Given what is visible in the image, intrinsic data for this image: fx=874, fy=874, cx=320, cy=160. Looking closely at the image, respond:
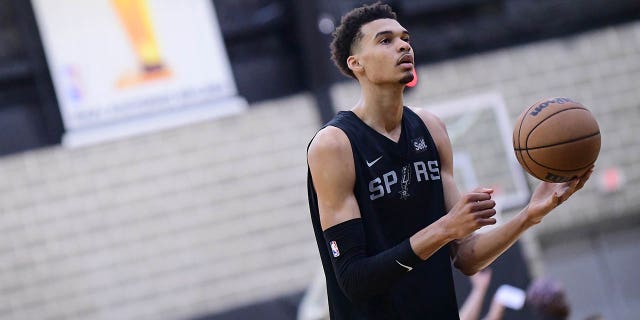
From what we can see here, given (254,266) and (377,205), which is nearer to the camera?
(377,205)

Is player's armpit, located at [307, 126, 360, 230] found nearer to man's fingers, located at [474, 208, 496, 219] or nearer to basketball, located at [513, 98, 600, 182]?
man's fingers, located at [474, 208, 496, 219]

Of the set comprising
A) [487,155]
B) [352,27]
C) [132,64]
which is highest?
[132,64]

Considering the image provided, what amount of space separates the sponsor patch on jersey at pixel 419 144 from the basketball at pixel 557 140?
363 mm

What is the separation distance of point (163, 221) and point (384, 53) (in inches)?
243

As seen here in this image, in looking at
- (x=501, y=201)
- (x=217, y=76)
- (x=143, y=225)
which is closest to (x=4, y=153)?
(x=143, y=225)

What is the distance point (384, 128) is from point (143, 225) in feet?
20.1

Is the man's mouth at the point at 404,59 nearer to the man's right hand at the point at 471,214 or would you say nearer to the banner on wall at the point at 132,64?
the man's right hand at the point at 471,214

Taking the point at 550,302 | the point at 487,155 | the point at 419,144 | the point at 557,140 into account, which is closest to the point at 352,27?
the point at 419,144

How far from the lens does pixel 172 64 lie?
28.0ft

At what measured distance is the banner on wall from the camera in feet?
27.4

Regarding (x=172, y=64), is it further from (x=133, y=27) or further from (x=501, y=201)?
(x=501, y=201)

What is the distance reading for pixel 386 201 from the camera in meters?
2.77

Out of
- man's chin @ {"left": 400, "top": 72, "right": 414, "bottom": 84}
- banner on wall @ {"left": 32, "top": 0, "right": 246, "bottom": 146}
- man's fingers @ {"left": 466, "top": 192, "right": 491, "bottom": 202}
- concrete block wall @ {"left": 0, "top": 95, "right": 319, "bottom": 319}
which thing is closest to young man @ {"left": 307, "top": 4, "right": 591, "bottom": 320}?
man's chin @ {"left": 400, "top": 72, "right": 414, "bottom": 84}

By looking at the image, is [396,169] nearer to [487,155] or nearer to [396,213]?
[396,213]
